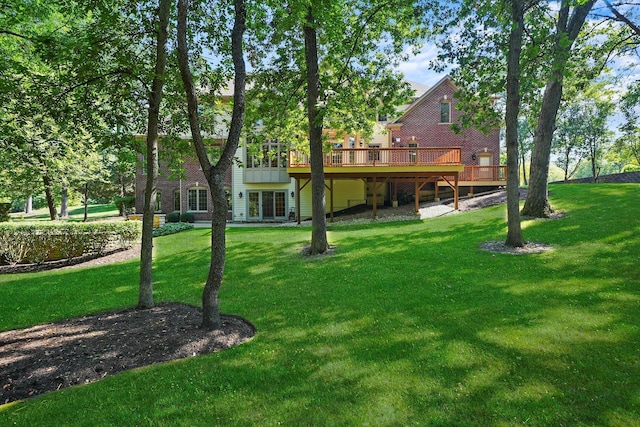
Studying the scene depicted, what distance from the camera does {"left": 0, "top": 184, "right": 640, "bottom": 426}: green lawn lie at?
11.0ft

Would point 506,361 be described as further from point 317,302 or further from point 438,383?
point 317,302

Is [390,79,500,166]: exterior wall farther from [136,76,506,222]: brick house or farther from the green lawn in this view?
the green lawn

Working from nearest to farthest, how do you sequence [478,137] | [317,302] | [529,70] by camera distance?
[317,302] → [529,70] → [478,137]

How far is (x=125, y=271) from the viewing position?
423 inches

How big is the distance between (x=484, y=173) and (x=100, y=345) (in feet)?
77.3

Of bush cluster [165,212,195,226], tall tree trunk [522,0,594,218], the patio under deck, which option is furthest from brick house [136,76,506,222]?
tall tree trunk [522,0,594,218]

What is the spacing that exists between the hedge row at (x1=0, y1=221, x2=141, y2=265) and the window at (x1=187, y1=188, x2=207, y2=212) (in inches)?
438

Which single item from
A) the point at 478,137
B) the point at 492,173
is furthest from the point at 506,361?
the point at 478,137

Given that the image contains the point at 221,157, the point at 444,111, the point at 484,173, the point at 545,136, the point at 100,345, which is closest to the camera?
the point at 100,345

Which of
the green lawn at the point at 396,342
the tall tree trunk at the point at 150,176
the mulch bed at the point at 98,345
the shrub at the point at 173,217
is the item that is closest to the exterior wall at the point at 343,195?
the shrub at the point at 173,217

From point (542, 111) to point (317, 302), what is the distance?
11.4 meters

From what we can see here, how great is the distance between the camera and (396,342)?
15.6ft

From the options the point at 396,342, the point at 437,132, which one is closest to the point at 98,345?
the point at 396,342

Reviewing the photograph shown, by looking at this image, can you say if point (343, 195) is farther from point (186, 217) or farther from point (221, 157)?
point (221, 157)
